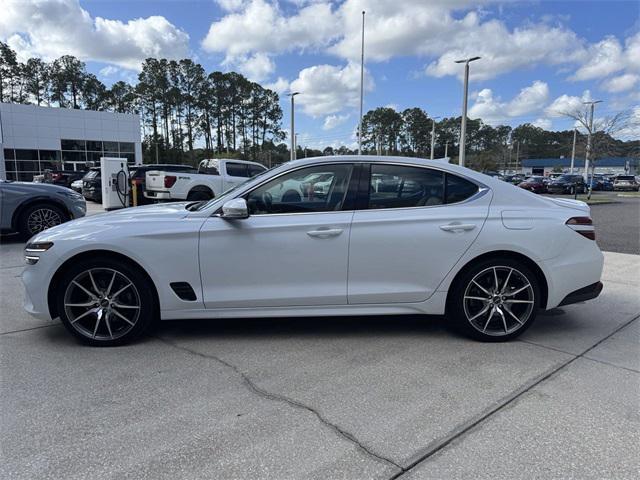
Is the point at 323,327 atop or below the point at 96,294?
below

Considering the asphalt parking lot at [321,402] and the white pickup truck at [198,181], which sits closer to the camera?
the asphalt parking lot at [321,402]

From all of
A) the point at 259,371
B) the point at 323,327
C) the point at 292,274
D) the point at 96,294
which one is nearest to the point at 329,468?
the point at 259,371

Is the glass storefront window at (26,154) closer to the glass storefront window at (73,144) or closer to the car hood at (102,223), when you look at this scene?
the glass storefront window at (73,144)

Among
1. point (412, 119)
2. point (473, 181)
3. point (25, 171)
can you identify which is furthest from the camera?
point (412, 119)

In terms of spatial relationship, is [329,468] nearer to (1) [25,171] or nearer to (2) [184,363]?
(2) [184,363]

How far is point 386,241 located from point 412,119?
92066 mm

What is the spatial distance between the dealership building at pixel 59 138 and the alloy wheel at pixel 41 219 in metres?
31.8

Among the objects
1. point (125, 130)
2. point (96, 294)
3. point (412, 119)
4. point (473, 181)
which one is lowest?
point (96, 294)

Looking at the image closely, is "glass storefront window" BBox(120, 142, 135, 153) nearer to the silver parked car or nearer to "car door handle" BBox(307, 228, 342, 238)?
the silver parked car

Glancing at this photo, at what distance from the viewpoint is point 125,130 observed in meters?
45.9

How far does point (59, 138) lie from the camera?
4203 cm

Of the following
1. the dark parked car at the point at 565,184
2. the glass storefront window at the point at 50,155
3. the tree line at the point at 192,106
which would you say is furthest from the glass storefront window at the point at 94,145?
the dark parked car at the point at 565,184

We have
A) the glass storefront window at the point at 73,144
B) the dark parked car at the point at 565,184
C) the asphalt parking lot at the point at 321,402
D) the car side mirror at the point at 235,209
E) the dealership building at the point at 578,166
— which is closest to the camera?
the asphalt parking lot at the point at 321,402

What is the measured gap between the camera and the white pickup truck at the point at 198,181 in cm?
1436
